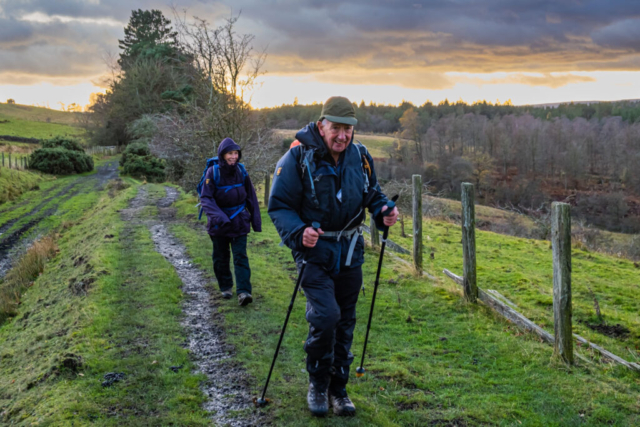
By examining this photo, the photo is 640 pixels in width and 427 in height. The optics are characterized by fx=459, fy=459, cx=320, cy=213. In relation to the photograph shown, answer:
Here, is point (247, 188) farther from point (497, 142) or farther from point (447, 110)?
point (447, 110)

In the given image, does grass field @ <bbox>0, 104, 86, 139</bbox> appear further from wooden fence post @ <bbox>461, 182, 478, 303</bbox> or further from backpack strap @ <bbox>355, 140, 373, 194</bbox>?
backpack strap @ <bbox>355, 140, 373, 194</bbox>

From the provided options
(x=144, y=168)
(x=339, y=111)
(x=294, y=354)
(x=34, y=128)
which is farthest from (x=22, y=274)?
(x=34, y=128)

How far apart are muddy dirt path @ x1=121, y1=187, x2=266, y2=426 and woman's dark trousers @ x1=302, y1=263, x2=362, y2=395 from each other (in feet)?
2.57

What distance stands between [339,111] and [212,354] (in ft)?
12.3

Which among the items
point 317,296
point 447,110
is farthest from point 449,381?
point 447,110

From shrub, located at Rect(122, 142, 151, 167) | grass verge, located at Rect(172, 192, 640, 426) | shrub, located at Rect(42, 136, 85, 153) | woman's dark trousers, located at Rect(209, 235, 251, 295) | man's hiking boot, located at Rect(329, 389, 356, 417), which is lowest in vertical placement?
grass verge, located at Rect(172, 192, 640, 426)

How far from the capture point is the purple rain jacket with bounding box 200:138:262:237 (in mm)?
7582

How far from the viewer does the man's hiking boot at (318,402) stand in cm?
443

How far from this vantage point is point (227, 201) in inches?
307

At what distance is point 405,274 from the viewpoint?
10.3m

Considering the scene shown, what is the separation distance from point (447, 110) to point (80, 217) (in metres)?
144

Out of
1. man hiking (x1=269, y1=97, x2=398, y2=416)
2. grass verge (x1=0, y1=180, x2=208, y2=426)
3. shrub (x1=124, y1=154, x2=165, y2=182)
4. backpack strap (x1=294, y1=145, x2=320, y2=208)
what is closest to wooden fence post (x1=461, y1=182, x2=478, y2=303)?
man hiking (x1=269, y1=97, x2=398, y2=416)

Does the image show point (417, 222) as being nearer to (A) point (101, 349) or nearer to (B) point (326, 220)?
(B) point (326, 220)

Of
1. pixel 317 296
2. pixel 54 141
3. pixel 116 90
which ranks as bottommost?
pixel 317 296
